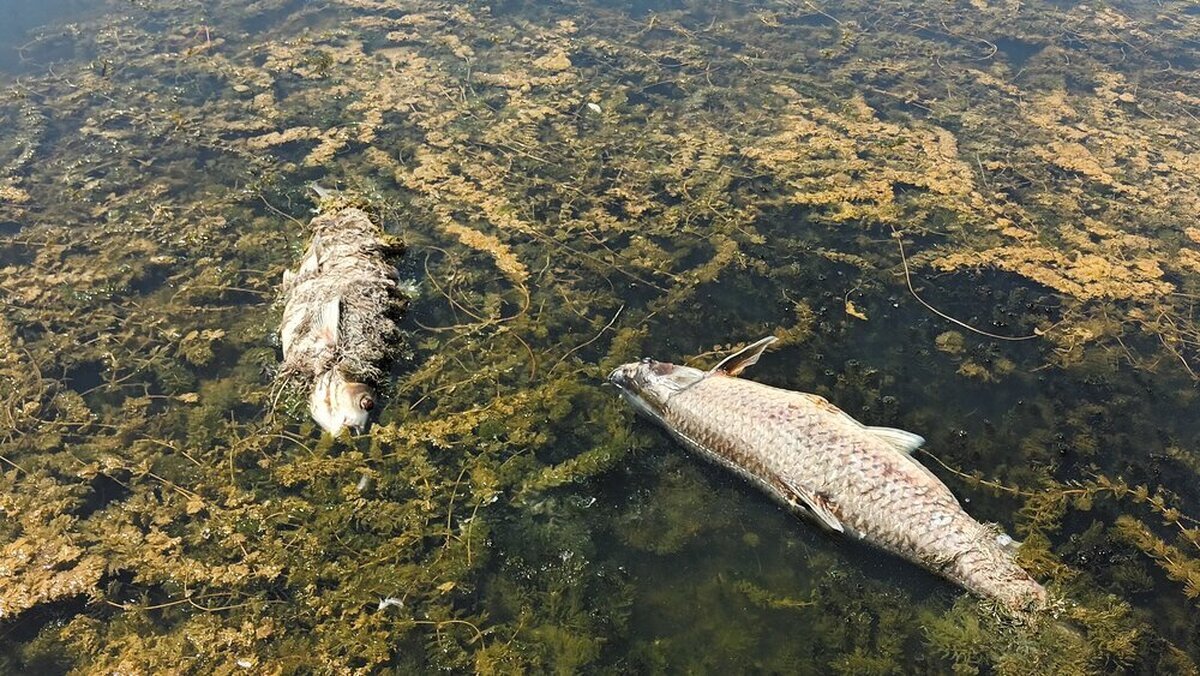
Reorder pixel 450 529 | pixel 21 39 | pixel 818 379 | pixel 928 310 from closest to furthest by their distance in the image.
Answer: pixel 450 529 < pixel 818 379 < pixel 928 310 < pixel 21 39

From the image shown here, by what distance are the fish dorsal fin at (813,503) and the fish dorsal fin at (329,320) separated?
3.53m

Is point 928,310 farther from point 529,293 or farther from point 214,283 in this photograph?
point 214,283

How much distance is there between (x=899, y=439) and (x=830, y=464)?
2.40ft

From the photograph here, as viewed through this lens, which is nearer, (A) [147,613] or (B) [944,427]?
(A) [147,613]

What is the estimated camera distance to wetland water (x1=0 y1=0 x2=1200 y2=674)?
12.9ft

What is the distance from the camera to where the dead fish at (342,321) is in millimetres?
4871

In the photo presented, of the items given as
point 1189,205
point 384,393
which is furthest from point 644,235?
point 1189,205

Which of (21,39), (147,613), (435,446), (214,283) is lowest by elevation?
(147,613)

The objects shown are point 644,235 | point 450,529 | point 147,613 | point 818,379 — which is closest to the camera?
point 147,613

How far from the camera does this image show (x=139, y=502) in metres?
4.50

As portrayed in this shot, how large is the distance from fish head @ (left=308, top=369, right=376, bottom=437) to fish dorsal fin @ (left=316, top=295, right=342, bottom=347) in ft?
0.94

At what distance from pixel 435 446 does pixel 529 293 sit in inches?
68.8

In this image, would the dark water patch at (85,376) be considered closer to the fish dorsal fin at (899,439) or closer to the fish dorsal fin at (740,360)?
the fish dorsal fin at (740,360)

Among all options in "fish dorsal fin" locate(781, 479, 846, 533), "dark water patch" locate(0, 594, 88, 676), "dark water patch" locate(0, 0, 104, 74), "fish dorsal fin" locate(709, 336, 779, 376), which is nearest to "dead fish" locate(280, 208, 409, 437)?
"dark water patch" locate(0, 594, 88, 676)
